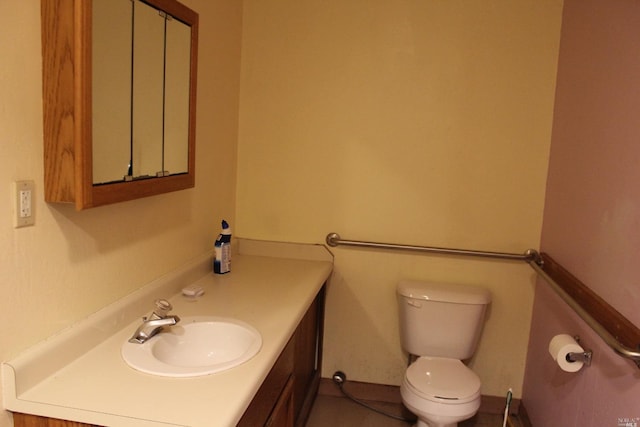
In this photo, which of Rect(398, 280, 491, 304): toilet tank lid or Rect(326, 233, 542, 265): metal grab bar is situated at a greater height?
Rect(326, 233, 542, 265): metal grab bar

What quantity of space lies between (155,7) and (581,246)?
1.71m

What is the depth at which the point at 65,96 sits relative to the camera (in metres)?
1.24

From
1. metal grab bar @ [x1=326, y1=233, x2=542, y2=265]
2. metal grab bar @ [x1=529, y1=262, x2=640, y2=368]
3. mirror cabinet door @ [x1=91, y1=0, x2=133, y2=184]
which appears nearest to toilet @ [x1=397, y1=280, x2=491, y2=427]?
metal grab bar @ [x1=326, y1=233, x2=542, y2=265]

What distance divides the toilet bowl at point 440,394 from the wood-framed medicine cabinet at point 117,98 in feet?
4.15

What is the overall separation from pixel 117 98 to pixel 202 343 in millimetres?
788

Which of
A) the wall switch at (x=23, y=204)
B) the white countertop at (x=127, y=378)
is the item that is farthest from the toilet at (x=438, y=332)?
the wall switch at (x=23, y=204)

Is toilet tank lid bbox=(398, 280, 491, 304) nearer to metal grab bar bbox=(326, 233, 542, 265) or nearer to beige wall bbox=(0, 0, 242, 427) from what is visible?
metal grab bar bbox=(326, 233, 542, 265)

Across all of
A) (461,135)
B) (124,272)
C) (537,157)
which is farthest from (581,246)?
(124,272)

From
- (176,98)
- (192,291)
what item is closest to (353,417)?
(192,291)

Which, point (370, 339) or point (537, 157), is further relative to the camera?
point (370, 339)

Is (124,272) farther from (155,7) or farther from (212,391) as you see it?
(155,7)

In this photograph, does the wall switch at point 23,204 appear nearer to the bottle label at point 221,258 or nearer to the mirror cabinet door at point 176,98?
the mirror cabinet door at point 176,98

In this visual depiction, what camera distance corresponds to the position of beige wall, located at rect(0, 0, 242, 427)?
3.80 feet

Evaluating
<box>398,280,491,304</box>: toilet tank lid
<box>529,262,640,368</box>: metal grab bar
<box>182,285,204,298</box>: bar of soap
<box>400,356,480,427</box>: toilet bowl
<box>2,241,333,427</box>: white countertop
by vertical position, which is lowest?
<box>400,356,480,427</box>: toilet bowl
